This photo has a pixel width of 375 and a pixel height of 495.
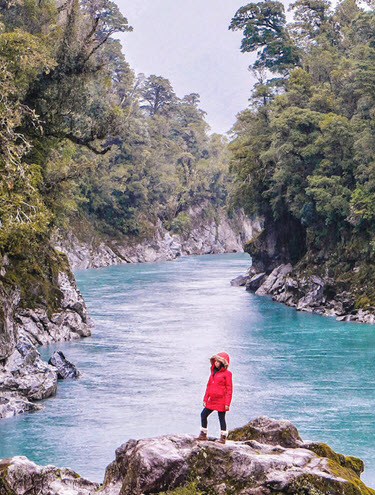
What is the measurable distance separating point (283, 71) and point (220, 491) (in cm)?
4210

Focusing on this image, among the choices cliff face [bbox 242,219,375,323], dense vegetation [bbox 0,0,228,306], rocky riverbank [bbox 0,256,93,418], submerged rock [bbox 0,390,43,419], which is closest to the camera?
dense vegetation [bbox 0,0,228,306]

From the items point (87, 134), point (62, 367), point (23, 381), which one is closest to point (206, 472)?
point (23, 381)

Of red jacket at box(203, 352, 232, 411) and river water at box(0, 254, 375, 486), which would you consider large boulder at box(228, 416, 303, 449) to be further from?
river water at box(0, 254, 375, 486)

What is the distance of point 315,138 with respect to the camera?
1346 inches

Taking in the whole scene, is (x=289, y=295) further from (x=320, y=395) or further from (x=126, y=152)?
(x=126, y=152)

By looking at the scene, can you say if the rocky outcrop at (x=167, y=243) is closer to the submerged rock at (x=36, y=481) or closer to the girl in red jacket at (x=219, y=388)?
the submerged rock at (x=36, y=481)

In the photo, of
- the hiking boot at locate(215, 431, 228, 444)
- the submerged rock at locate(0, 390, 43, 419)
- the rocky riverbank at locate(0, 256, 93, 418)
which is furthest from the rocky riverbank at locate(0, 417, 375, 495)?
the rocky riverbank at locate(0, 256, 93, 418)

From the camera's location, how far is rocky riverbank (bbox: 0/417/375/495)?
22.9ft

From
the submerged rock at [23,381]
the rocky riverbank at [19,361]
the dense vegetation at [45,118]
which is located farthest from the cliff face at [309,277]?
the submerged rock at [23,381]

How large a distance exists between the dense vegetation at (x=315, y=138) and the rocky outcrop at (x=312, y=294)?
708mm

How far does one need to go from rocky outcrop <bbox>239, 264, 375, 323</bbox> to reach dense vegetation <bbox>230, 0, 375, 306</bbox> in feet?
2.32

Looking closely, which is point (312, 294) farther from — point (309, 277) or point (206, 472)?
point (206, 472)

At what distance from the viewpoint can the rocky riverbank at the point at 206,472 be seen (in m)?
6.99

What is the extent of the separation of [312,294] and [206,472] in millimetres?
27406
